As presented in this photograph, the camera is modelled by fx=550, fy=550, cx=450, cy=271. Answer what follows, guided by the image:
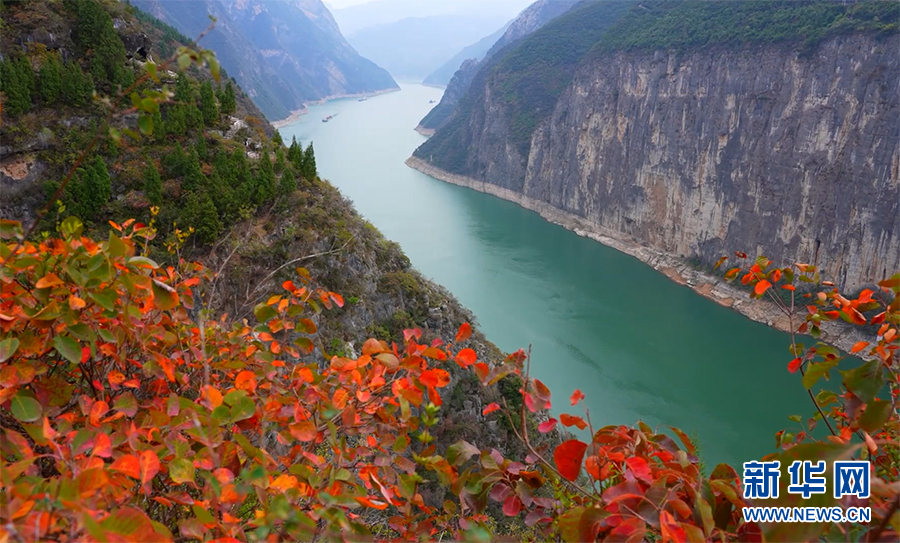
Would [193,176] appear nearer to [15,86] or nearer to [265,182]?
[265,182]

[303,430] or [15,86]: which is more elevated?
[15,86]

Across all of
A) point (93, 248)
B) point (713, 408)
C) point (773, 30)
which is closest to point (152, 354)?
point (93, 248)

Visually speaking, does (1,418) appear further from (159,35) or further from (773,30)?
(773,30)

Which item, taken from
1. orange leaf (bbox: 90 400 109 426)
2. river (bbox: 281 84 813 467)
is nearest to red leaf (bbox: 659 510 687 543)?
orange leaf (bbox: 90 400 109 426)

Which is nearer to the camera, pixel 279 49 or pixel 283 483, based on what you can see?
pixel 283 483

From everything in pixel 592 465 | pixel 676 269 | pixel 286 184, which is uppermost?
pixel 286 184

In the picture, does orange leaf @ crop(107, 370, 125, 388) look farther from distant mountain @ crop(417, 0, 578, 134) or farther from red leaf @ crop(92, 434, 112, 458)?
distant mountain @ crop(417, 0, 578, 134)

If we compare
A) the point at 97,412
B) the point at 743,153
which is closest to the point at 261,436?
the point at 97,412
